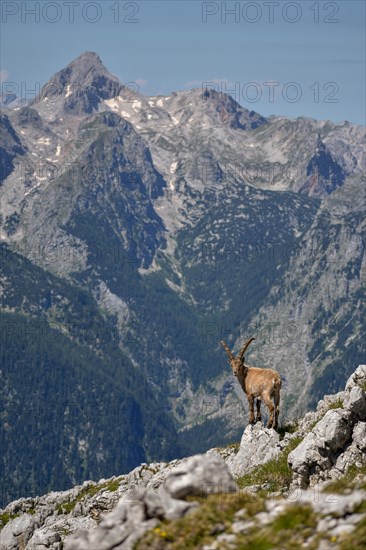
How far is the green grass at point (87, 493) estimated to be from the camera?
72.4 metres

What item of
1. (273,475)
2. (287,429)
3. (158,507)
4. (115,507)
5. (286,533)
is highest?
(287,429)

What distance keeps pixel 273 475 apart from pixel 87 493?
1347 inches

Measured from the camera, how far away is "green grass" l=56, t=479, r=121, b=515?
72.4 metres

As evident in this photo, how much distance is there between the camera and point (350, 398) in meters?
44.5

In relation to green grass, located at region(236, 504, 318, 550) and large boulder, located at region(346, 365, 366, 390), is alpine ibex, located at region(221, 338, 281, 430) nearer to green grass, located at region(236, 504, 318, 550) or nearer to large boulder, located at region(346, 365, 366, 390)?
large boulder, located at region(346, 365, 366, 390)

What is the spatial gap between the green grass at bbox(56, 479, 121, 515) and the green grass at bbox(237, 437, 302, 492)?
24050mm

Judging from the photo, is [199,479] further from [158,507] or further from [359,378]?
[359,378]

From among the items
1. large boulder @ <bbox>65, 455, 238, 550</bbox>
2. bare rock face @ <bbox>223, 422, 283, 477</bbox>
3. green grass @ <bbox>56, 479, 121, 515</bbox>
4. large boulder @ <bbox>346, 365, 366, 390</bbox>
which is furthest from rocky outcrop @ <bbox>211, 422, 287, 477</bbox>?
large boulder @ <bbox>65, 455, 238, 550</bbox>

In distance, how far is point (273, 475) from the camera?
46219 millimetres

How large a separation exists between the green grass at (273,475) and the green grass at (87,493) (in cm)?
2405

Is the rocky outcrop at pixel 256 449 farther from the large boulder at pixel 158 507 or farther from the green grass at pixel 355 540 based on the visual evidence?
the green grass at pixel 355 540

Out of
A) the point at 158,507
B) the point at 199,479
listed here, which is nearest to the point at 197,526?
the point at 158,507

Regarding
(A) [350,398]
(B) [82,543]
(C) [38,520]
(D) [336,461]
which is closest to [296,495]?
(D) [336,461]

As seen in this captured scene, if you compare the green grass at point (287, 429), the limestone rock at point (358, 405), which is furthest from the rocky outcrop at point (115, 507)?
the limestone rock at point (358, 405)
